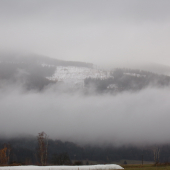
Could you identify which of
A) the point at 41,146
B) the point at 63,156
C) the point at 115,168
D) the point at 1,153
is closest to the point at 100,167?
the point at 115,168

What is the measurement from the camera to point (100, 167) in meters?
66.2

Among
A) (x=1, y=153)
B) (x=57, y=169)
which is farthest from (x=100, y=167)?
(x=1, y=153)

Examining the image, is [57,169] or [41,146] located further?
[41,146]

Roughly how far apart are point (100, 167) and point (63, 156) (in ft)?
399

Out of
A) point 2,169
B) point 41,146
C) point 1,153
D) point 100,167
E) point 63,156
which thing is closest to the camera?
point 2,169

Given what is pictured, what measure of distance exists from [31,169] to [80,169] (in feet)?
43.1

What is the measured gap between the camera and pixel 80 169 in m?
63.0

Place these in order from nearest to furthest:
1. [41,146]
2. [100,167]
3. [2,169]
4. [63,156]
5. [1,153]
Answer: [2,169] < [100,167] < [41,146] < [1,153] < [63,156]

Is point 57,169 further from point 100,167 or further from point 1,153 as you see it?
point 1,153

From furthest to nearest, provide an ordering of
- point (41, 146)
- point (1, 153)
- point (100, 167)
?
point (1, 153), point (41, 146), point (100, 167)

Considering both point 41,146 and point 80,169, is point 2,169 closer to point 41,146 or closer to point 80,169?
point 80,169

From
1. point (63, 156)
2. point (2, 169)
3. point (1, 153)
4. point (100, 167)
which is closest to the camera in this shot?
point (2, 169)

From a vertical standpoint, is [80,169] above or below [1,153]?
above

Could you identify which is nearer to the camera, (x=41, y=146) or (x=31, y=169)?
(x=31, y=169)
